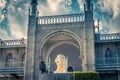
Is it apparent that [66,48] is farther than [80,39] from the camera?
Yes

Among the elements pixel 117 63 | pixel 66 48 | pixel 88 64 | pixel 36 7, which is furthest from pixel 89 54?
pixel 36 7

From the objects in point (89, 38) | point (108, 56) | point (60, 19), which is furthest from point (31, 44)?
point (108, 56)

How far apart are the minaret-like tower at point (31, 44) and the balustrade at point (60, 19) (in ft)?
2.59

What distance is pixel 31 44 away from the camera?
25.5 meters

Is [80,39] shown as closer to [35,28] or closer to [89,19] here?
[89,19]

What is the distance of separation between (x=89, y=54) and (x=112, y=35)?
3.55 meters

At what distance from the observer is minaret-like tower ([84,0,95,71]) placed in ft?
77.7

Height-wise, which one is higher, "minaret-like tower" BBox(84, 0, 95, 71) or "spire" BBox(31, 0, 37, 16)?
"spire" BBox(31, 0, 37, 16)

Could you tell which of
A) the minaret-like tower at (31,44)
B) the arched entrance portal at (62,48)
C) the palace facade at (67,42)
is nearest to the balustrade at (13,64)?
the palace facade at (67,42)

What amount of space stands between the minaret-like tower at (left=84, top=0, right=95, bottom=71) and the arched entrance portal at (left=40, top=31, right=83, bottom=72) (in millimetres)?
1468

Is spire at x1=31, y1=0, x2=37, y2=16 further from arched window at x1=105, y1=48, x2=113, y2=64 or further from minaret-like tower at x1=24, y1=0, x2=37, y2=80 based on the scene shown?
arched window at x1=105, y1=48, x2=113, y2=64

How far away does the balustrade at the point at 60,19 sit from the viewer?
25.3 m

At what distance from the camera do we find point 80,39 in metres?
24.5

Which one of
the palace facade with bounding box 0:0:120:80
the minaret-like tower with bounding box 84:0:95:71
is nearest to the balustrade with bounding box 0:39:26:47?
the palace facade with bounding box 0:0:120:80
